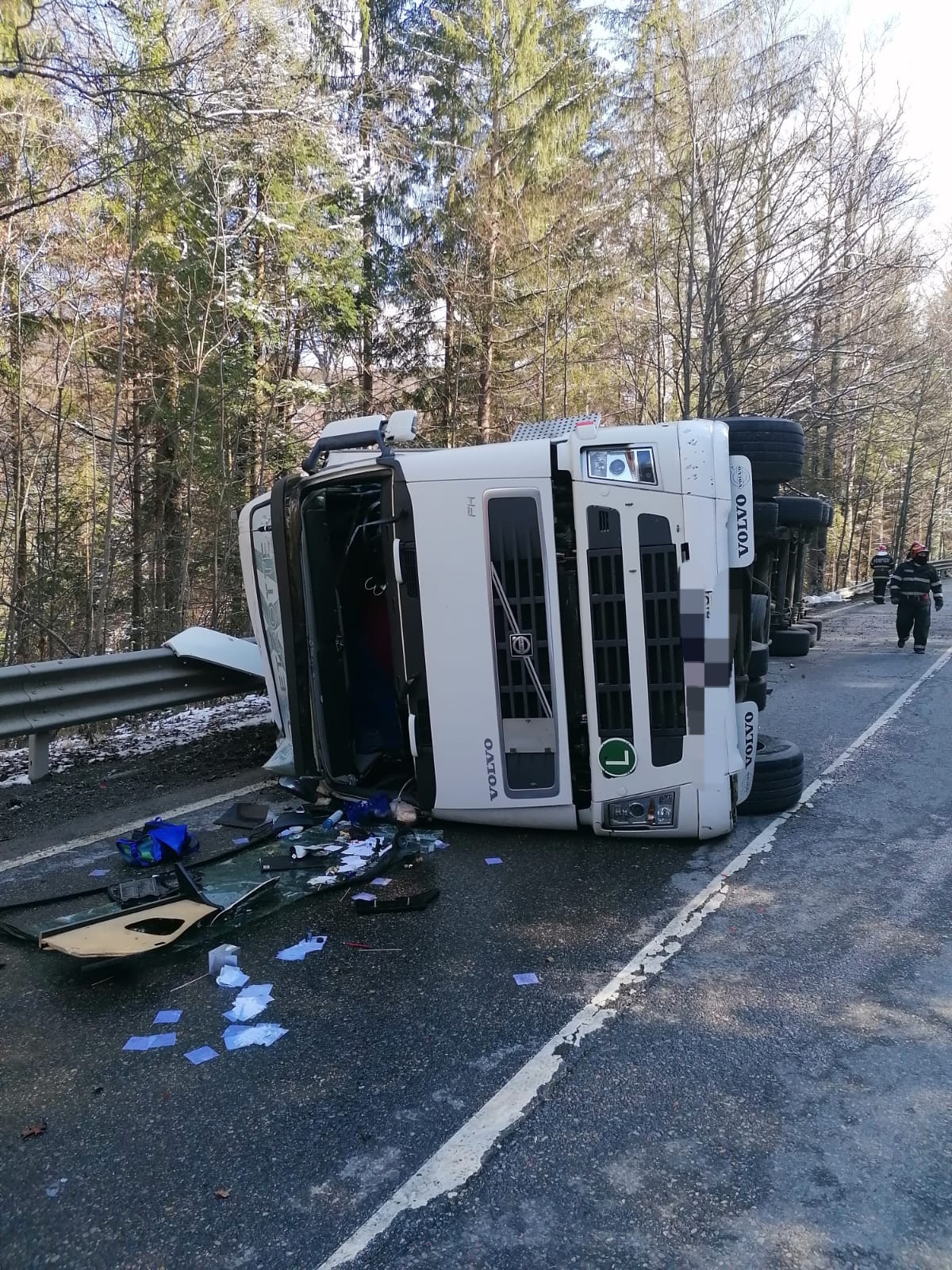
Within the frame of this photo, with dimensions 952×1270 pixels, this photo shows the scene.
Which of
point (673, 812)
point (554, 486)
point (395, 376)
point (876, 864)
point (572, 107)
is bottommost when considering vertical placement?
point (876, 864)

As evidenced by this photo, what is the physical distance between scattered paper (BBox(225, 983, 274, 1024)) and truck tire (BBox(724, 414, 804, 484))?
3848 mm

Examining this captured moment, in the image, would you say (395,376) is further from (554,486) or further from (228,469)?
(554,486)

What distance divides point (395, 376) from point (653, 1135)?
1577 centimetres

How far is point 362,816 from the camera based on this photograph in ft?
15.6

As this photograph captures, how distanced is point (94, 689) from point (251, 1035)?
3454 millimetres

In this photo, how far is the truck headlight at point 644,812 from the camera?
14.0ft

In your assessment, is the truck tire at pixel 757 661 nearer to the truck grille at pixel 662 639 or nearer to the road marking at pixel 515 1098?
the truck grille at pixel 662 639

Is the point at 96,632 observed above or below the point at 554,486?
below

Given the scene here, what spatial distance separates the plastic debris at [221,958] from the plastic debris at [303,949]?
0.58 feet

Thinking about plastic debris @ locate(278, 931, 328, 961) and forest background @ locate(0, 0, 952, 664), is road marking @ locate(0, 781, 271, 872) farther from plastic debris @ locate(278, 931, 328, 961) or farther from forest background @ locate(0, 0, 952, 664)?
forest background @ locate(0, 0, 952, 664)

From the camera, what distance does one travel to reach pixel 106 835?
14.8 ft

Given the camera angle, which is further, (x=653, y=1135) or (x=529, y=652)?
(x=529, y=652)

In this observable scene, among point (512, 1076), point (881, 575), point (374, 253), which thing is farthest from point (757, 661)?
point (881, 575)

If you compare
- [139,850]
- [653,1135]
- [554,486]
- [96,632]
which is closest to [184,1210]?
[653,1135]
